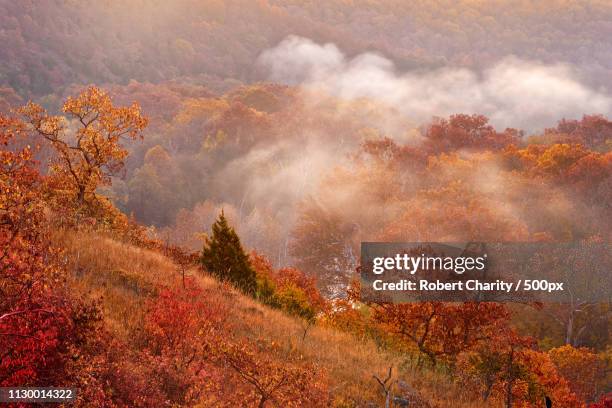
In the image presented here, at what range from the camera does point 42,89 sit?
14262cm

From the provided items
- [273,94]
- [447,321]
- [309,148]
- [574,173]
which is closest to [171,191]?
[309,148]

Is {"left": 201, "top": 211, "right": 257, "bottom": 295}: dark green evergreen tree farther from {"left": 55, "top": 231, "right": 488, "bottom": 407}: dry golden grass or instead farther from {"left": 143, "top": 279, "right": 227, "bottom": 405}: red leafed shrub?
{"left": 143, "top": 279, "right": 227, "bottom": 405}: red leafed shrub

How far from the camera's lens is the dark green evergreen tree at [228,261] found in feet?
55.0

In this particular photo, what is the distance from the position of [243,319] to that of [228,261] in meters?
4.96

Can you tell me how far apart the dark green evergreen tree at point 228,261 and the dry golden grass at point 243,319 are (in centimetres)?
193

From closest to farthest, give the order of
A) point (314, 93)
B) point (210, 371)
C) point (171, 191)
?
point (210, 371) → point (171, 191) → point (314, 93)

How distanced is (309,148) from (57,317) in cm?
10068

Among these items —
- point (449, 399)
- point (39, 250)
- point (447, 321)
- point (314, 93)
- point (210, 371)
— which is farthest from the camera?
point (314, 93)

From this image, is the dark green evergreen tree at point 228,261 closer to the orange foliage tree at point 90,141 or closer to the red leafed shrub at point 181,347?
the orange foliage tree at point 90,141

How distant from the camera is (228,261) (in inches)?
669

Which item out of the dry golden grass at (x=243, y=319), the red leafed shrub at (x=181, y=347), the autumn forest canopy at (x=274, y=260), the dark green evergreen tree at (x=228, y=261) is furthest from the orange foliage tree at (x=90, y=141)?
the red leafed shrub at (x=181, y=347)

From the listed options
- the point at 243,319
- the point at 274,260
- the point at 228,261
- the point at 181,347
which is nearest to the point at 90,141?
the point at 228,261

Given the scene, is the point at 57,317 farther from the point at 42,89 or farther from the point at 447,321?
the point at 42,89

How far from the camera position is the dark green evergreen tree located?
1677cm
